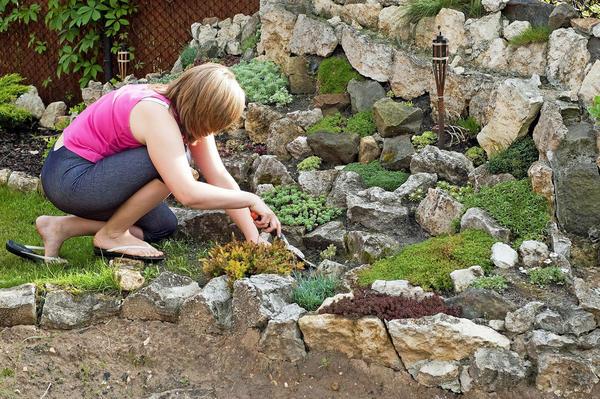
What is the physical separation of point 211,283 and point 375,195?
1545mm

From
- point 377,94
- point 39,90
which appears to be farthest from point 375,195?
point 39,90

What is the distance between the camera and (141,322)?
189 inches

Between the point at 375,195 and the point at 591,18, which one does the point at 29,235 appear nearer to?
the point at 375,195

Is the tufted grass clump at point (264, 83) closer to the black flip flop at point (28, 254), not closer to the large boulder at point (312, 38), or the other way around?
the large boulder at point (312, 38)

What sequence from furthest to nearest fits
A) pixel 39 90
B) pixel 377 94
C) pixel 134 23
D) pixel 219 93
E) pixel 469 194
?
pixel 39 90 < pixel 134 23 < pixel 377 94 < pixel 469 194 < pixel 219 93

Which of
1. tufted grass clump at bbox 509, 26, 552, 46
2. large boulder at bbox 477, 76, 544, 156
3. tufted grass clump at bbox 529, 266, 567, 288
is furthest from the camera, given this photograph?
tufted grass clump at bbox 509, 26, 552, 46

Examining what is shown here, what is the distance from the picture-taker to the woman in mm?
4719

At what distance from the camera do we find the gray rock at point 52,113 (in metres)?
9.60

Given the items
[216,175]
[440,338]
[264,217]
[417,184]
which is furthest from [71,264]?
[440,338]

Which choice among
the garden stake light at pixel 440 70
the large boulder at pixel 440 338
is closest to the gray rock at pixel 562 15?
the garden stake light at pixel 440 70

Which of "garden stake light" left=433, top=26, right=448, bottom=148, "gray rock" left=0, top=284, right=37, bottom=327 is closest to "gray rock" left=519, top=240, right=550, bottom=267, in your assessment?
"garden stake light" left=433, top=26, right=448, bottom=148

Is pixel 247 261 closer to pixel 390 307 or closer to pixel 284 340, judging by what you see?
pixel 284 340

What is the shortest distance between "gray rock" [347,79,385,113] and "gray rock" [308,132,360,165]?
492 mm

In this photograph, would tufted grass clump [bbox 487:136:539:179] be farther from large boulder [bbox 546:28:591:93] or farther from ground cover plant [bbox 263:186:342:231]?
ground cover plant [bbox 263:186:342:231]
